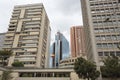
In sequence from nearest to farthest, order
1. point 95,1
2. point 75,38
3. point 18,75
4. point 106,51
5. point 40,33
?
point 18,75 → point 106,51 → point 95,1 → point 40,33 → point 75,38

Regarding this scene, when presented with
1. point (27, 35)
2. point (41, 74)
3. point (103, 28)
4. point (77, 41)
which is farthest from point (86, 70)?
point (77, 41)

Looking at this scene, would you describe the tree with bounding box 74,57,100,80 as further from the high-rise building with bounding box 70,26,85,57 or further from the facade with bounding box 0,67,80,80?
the high-rise building with bounding box 70,26,85,57

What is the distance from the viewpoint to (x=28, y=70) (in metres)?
51.6

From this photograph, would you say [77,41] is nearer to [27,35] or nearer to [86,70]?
[27,35]

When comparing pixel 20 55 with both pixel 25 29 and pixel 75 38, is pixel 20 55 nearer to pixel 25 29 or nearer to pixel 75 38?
pixel 25 29

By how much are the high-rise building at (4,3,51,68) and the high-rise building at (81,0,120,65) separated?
33.1 m

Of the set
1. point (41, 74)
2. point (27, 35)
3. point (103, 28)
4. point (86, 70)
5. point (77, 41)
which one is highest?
point (77, 41)

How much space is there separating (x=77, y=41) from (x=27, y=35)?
8815cm

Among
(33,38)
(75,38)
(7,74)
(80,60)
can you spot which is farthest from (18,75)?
(75,38)

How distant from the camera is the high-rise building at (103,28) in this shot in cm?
5425

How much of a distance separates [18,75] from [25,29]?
41.3 m

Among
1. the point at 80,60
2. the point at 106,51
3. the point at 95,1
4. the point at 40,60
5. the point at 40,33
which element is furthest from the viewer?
the point at 40,33

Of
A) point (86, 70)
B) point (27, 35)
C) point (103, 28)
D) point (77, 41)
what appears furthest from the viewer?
point (77, 41)

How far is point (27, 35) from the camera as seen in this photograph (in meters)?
84.9
